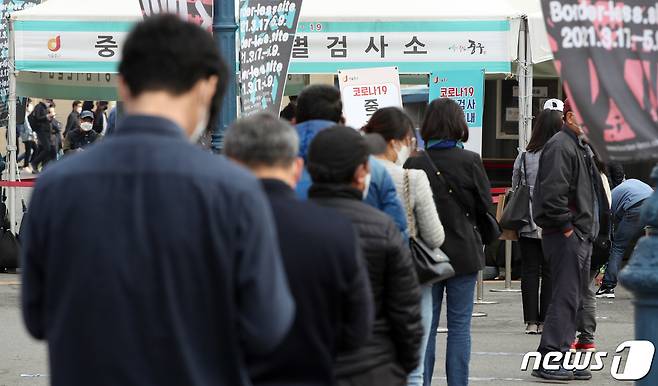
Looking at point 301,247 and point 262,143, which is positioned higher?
point 262,143

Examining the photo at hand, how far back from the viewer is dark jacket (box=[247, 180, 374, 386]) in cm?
Result: 374

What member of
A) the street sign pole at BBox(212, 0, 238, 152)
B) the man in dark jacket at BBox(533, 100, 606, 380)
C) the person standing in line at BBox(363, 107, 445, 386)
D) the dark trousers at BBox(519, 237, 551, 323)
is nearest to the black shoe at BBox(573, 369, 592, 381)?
the man in dark jacket at BBox(533, 100, 606, 380)

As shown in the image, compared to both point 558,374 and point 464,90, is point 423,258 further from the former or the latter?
point 464,90

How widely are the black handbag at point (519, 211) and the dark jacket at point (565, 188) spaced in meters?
1.72

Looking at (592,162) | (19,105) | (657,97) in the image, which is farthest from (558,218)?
(19,105)

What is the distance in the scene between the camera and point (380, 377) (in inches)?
180

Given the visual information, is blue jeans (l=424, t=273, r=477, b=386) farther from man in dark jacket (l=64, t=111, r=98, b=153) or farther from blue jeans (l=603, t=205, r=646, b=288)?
man in dark jacket (l=64, t=111, r=98, b=153)

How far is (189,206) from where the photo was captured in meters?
3.02

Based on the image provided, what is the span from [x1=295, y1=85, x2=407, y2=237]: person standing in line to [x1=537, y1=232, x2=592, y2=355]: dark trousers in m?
2.79

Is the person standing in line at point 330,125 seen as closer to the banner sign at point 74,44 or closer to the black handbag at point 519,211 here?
the black handbag at point 519,211

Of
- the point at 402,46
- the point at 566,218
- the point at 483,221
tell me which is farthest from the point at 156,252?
the point at 402,46

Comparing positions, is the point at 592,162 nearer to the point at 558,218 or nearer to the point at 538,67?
the point at 558,218

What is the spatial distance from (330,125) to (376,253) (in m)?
1.46

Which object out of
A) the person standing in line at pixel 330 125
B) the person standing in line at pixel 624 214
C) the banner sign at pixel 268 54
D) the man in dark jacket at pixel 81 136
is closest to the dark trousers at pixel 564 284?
the banner sign at pixel 268 54
